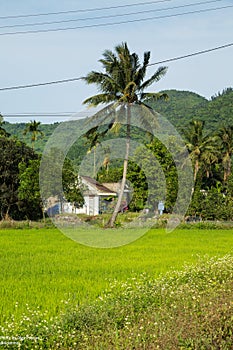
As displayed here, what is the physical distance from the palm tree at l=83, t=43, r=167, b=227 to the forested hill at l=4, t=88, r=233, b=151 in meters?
30.2

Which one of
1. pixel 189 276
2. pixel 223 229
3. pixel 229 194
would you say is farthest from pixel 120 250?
pixel 229 194

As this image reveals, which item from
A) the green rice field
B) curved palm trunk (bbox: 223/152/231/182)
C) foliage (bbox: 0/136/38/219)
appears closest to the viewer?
the green rice field

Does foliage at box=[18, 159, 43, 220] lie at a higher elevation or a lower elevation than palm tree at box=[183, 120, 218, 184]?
lower

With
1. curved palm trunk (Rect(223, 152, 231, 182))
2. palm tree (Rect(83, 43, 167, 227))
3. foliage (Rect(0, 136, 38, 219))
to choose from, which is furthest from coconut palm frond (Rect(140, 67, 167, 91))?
curved palm trunk (Rect(223, 152, 231, 182))

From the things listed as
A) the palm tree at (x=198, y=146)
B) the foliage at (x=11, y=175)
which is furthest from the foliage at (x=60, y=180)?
the palm tree at (x=198, y=146)

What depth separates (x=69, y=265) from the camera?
12.3 meters

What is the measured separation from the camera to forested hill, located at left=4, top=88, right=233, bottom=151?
5897cm

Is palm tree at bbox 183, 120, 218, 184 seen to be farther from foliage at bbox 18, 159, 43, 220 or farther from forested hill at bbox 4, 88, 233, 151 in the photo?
forested hill at bbox 4, 88, 233, 151

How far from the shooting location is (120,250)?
16.0 meters

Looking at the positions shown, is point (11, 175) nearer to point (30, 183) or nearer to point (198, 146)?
point (30, 183)

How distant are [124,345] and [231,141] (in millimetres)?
37917

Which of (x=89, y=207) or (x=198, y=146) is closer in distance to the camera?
(x=89, y=207)

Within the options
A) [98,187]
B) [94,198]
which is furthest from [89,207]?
[98,187]

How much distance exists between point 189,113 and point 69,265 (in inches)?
2125
